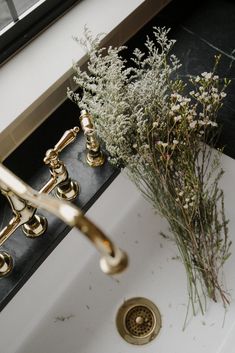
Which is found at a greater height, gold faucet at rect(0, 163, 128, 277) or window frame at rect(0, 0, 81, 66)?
window frame at rect(0, 0, 81, 66)

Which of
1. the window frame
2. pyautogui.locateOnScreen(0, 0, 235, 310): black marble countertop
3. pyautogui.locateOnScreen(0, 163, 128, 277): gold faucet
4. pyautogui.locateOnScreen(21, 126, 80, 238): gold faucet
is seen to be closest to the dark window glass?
the window frame

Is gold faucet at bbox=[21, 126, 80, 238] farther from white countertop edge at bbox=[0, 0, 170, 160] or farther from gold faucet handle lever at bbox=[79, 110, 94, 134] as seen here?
white countertop edge at bbox=[0, 0, 170, 160]

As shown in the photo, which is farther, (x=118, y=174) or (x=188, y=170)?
(x=118, y=174)

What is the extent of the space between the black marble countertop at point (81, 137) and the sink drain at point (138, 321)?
0.25 meters

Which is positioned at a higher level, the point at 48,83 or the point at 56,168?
the point at 48,83

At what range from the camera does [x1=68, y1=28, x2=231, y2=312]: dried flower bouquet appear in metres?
0.83

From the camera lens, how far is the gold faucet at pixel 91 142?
0.87m

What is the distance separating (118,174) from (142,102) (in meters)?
0.20

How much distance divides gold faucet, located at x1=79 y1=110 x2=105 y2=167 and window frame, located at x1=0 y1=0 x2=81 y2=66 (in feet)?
0.85

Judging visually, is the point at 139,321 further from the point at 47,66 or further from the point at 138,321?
the point at 47,66

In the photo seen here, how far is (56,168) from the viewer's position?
0.86m

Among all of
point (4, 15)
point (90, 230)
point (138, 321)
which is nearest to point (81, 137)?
point (4, 15)

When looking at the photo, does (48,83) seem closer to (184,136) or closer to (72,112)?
(72,112)

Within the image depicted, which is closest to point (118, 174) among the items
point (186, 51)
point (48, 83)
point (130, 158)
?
point (130, 158)
